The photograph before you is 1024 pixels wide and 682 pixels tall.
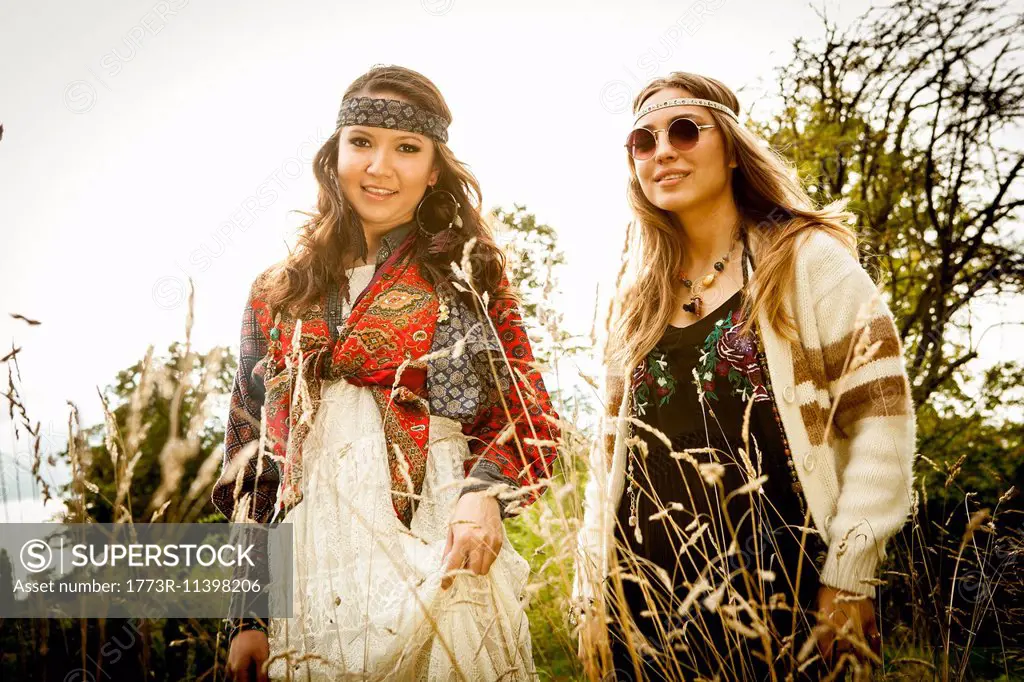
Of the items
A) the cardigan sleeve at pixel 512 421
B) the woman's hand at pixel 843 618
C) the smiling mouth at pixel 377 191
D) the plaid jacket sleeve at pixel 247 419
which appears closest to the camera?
the woman's hand at pixel 843 618

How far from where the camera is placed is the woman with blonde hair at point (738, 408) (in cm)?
140

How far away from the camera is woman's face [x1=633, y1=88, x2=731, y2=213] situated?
5.95ft

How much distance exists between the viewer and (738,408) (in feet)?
5.29

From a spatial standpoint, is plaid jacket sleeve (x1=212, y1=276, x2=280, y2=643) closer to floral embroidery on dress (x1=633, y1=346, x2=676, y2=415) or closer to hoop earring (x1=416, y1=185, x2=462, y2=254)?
hoop earring (x1=416, y1=185, x2=462, y2=254)

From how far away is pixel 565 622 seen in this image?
113 centimetres

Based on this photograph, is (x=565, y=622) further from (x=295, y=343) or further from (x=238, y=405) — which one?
(x=238, y=405)

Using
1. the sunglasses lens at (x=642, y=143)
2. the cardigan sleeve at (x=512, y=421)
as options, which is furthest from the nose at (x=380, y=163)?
the sunglasses lens at (x=642, y=143)

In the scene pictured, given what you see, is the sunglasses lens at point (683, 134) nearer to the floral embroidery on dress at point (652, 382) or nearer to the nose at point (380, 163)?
the floral embroidery on dress at point (652, 382)

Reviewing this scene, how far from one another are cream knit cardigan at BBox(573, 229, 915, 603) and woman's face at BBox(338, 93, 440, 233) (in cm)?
82

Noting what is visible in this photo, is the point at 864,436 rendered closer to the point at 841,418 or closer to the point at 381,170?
the point at 841,418

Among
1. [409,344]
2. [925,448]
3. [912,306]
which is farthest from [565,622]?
[912,306]

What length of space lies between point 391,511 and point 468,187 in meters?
0.97

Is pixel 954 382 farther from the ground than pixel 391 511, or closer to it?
farther from the ground

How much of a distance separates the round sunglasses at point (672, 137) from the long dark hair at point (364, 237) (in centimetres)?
48
